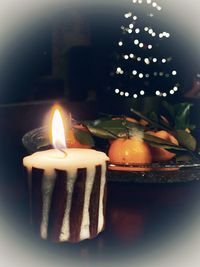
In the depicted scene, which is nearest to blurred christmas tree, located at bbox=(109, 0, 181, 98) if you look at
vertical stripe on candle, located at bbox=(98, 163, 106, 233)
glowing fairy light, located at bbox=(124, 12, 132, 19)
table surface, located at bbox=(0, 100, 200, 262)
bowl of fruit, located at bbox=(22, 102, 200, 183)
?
glowing fairy light, located at bbox=(124, 12, 132, 19)

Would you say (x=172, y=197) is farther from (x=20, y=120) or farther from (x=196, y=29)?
(x=196, y=29)

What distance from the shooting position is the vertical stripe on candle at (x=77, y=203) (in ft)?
1.65

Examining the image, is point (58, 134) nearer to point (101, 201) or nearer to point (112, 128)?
point (101, 201)

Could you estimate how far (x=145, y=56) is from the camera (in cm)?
181

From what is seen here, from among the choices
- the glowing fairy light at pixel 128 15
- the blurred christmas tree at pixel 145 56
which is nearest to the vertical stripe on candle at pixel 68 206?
the blurred christmas tree at pixel 145 56

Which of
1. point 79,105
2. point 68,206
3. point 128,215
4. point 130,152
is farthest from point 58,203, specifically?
point 79,105

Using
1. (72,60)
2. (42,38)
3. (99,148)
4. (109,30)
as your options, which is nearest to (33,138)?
(99,148)

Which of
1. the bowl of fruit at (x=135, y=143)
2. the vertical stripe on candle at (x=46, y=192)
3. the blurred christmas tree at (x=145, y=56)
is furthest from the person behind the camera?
the blurred christmas tree at (x=145, y=56)

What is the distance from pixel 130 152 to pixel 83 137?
0.38 ft

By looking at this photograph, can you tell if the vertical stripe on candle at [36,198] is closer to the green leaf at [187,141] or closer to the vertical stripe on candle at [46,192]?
the vertical stripe on candle at [46,192]

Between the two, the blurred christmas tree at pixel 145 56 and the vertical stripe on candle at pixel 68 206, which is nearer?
the vertical stripe on candle at pixel 68 206

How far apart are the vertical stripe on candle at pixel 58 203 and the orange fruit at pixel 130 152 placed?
23cm

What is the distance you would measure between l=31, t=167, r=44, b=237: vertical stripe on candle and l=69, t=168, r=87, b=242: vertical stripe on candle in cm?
4

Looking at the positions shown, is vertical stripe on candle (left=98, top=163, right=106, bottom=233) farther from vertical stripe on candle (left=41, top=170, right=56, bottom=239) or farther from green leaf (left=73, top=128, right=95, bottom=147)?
green leaf (left=73, top=128, right=95, bottom=147)
